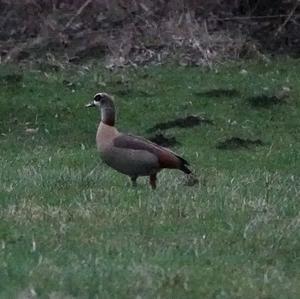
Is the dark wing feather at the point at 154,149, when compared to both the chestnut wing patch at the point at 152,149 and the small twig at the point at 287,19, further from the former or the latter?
the small twig at the point at 287,19

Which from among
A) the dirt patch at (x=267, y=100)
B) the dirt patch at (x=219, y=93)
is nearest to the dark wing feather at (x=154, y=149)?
the dirt patch at (x=267, y=100)

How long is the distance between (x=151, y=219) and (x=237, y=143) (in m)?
8.69

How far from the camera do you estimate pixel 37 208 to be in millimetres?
8922

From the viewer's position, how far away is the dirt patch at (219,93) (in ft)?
66.4

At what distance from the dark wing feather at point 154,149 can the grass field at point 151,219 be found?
9.2 inches

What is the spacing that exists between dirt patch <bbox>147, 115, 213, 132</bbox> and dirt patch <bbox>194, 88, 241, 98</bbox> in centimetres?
166

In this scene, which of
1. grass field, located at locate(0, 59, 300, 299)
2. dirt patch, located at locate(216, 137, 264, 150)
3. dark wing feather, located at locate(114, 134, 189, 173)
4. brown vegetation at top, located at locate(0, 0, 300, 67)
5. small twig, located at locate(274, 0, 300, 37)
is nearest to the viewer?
grass field, located at locate(0, 59, 300, 299)

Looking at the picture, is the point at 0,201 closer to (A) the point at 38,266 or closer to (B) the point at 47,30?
(A) the point at 38,266

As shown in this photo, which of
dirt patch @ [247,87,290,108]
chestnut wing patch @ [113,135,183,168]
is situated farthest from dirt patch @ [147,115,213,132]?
chestnut wing patch @ [113,135,183,168]

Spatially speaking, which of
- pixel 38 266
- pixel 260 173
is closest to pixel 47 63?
pixel 260 173

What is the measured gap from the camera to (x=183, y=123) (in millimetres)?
18375

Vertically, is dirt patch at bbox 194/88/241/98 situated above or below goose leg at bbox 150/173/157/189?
below

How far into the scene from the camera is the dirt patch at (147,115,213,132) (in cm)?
1838

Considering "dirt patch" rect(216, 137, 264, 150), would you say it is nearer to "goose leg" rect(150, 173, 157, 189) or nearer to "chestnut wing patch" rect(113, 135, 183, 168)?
"goose leg" rect(150, 173, 157, 189)
